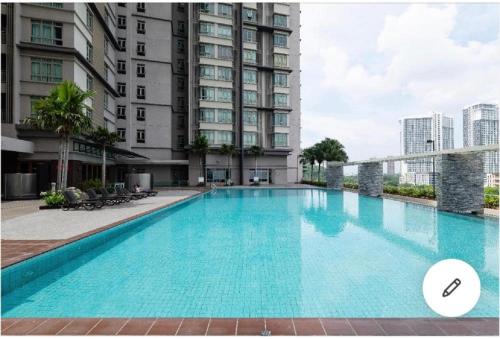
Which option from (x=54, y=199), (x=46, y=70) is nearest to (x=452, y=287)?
(x=54, y=199)

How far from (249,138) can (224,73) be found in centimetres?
993

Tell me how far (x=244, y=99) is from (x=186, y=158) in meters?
12.3

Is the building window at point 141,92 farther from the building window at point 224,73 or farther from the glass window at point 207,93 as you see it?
the building window at point 224,73

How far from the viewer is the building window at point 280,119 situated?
43.5m

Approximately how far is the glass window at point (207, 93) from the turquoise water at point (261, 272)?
3061cm

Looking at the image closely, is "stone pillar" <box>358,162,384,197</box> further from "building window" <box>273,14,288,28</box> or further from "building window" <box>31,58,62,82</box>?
"building window" <box>273,14,288,28</box>

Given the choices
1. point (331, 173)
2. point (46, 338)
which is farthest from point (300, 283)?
point (331, 173)

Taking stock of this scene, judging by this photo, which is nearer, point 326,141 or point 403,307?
point 403,307

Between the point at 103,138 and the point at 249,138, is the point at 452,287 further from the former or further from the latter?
the point at 249,138

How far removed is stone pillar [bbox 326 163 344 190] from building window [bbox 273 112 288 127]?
484 inches

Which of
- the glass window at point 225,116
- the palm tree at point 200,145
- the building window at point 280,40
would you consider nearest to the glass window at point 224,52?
the building window at point 280,40

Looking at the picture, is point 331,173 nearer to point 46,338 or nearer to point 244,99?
point 244,99

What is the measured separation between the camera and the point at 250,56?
141 ft

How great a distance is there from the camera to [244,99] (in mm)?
42625
